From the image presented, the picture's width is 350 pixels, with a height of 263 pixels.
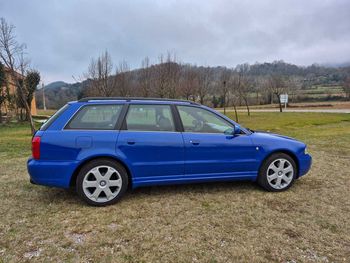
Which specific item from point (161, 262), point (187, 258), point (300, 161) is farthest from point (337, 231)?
point (161, 262)

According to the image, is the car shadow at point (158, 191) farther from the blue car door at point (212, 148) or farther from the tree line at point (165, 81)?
the tree line at point (165, 81)

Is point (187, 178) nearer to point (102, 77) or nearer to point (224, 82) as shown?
point (102, 77)

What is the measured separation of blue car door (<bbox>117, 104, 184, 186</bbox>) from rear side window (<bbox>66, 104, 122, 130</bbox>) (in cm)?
19

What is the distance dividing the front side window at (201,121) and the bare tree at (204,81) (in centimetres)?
2204

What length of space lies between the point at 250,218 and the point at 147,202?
1.47 metres

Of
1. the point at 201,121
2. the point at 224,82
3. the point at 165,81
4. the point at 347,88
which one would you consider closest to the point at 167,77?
the point at 165,81

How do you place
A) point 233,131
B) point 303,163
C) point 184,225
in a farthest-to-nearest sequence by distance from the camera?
1. point 303,163
2. point 233,131
3. point 184,225

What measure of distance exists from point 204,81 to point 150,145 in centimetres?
2472

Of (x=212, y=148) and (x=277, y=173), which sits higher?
(x=212, y=148)

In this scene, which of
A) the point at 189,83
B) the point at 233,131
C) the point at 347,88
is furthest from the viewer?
the point at 347,88

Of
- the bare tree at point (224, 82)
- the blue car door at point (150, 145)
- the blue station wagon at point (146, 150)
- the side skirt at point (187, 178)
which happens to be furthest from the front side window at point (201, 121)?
the bare tree at point (224, 82)

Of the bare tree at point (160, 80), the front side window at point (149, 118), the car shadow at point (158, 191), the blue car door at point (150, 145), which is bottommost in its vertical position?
the car shadow at point (158, 191)

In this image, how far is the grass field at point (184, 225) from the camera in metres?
2.50

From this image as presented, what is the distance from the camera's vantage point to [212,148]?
Answer: 150 inches
